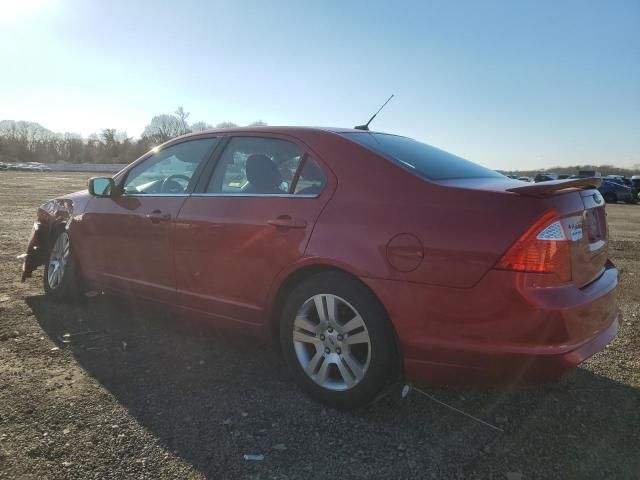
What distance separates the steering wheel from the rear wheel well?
124 centimetres

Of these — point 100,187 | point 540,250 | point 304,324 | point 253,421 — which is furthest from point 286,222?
point 100,187

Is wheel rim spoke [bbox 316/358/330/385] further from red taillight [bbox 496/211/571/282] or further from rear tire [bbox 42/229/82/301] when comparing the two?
rear tire [bbox 42/229/82/301]

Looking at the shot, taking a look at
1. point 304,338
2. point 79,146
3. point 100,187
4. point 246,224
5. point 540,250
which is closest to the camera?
point 540,250

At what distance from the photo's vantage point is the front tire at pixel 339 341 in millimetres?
2680

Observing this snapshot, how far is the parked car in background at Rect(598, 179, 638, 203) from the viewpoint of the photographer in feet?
106

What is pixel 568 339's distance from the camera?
2367mm

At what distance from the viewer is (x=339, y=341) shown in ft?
9.29

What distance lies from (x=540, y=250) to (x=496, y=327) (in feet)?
1.35

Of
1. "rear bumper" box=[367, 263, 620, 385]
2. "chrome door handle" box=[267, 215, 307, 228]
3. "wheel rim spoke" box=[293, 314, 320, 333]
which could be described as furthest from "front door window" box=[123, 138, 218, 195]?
"rear bumper" box=[367, 263, 620, 385]

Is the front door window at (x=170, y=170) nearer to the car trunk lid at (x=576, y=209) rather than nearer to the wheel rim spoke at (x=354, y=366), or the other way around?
the wheel rim spoke at (x=354, y=366)

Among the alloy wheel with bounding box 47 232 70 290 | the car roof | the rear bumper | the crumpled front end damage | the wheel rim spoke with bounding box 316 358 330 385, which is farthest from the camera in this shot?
the crumpled front end damage

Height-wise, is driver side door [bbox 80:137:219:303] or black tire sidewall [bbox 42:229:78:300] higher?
driver side door [bbox 80:137:219:303]

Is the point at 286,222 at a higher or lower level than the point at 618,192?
lower

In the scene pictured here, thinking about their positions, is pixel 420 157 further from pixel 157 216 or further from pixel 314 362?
pixel 157 216
